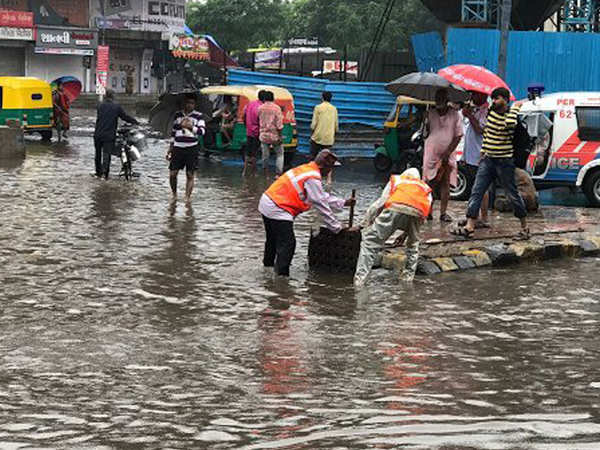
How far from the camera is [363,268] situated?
1112cm

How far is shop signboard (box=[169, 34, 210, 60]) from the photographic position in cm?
6831

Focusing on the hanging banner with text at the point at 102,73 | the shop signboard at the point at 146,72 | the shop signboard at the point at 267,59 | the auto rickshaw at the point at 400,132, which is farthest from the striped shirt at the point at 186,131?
the shop signboard at the point at 146,72

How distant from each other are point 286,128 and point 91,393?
18551 mm

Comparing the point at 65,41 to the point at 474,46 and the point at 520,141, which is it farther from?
the point at 520,141

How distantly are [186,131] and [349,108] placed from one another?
10496mm

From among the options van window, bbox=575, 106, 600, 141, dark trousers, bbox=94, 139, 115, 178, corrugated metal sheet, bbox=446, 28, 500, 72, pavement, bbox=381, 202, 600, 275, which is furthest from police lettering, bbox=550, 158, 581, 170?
dark trousers, bbox=94, 139, 115, 178

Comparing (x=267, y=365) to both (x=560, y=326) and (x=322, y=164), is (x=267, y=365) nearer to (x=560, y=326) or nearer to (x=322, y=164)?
(x=560, y=326)

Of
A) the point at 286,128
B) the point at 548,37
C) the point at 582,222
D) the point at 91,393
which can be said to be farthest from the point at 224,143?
the point at 91,393

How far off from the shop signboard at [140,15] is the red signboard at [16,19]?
7232 millimetres

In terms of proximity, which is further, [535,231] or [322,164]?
[535,231]

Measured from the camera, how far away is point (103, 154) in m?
20.6

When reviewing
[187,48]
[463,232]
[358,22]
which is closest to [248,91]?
[463,232]

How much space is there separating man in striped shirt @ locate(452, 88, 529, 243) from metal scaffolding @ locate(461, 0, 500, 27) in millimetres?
15419

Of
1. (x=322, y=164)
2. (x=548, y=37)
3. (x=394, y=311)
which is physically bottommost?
(x=394, y=311)
